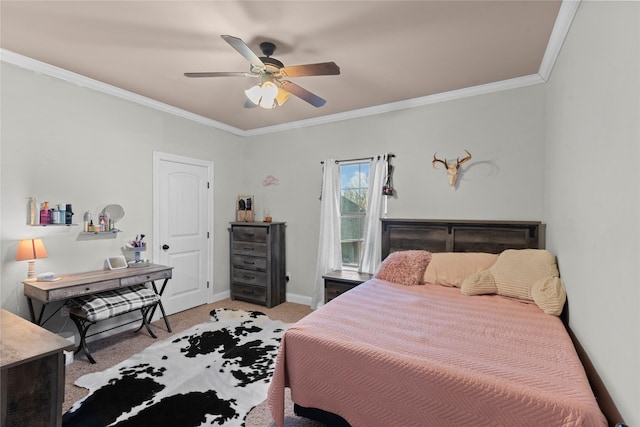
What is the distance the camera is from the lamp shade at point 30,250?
248 cm

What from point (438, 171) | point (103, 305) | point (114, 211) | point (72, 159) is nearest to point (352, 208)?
point (438, 171)

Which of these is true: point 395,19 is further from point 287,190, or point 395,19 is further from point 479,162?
point 287,190

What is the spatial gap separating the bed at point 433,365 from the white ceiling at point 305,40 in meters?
1.94

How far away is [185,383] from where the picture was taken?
91.7 inches

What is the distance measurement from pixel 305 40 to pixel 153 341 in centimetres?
316

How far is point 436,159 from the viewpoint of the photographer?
3.38m

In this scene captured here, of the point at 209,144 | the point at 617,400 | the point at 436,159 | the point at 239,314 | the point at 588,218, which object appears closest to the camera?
the point at 617,400

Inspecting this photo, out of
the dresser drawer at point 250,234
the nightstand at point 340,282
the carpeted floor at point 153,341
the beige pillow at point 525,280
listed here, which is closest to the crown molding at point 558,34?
the beige pillow at point 525,280

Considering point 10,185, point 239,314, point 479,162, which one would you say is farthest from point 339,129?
point 10,185

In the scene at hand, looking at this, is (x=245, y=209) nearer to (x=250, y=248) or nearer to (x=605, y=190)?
(x=250, y=248)

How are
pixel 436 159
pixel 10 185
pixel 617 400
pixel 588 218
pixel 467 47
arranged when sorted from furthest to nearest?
1. pixel 436 159
2. pixel 10 185
3. pixel 467 47
4. pixel 588 218
5. pixel 617 400

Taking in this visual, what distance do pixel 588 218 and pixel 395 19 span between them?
1.66 m

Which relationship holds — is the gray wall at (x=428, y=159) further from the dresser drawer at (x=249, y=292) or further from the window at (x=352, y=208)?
the dresser drawer at (x=249, y=292)

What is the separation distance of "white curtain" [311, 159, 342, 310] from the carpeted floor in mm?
617
